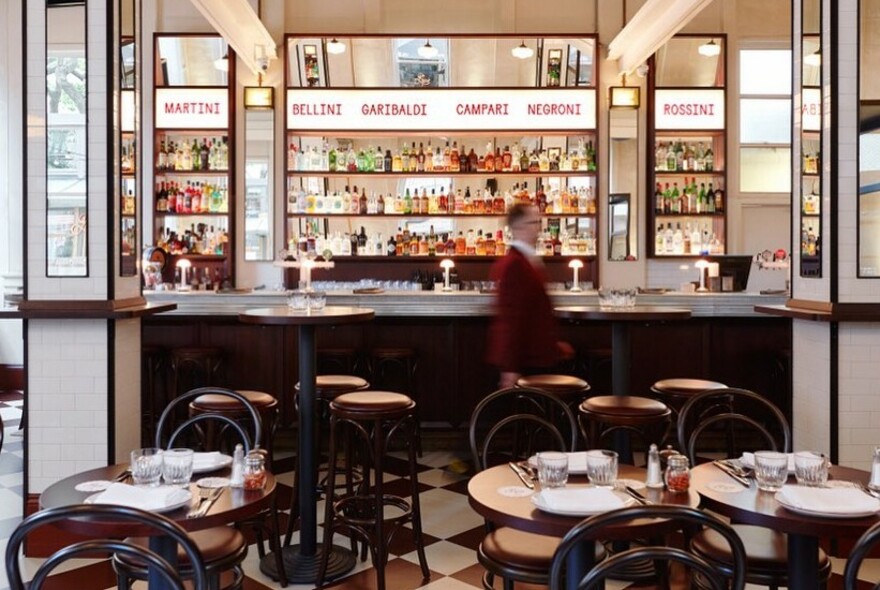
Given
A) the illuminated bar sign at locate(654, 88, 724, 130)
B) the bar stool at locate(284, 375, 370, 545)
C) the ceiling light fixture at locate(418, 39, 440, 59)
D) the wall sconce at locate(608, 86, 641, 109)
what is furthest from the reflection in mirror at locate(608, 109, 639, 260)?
the bar stool at locate(284, 375, 370, 545)

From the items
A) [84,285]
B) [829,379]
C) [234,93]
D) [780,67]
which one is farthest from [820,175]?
[234,93]

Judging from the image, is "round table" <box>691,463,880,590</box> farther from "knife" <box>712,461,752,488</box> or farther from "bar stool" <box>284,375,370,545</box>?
"bar stool" <box>284,375,370,545</box>

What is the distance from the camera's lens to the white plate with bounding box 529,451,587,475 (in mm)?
2348

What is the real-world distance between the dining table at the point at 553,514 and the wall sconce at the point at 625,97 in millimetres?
6362

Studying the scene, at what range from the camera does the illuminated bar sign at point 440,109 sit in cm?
797

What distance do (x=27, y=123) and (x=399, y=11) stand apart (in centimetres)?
531

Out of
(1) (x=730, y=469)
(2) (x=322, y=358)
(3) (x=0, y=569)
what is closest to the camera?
(1) (x=730, y=469)

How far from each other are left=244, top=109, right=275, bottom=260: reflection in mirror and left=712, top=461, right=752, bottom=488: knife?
6.48 m

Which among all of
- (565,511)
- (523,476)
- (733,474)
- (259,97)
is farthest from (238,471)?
(259,97)

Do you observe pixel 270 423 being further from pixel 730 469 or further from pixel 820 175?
pixel 820 175

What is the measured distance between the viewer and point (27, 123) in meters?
4.05

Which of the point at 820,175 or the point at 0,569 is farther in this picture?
the point at 820,175

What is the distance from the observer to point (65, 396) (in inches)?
162

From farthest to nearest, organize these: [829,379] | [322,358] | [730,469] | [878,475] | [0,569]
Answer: [322,358], [829,379], [0,569], [730,469], [878,475]
